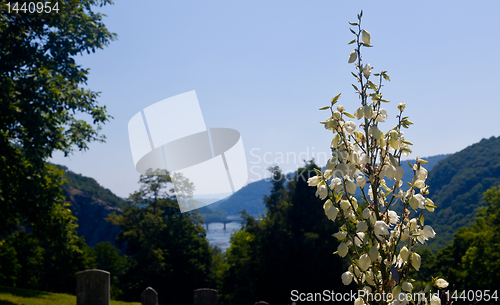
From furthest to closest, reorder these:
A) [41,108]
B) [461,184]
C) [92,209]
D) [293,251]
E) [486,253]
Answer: [92,209], [461,184], [486,253], [293,251], [41,108]

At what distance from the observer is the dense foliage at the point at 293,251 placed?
1781cm

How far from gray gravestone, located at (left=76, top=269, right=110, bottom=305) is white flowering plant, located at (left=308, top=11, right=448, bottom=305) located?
4117 mm

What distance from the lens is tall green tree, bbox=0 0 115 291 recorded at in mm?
9477

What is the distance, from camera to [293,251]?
1858 cm

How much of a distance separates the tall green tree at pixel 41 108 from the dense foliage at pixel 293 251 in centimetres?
1048

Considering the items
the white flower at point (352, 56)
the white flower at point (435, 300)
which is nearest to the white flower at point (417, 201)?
the white flower at point (435, 300)

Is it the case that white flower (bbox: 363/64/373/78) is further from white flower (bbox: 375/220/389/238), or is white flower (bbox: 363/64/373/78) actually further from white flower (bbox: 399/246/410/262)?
white flower (bbox: 399/246/410/262)

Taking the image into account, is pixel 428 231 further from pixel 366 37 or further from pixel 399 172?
pixel 366 37

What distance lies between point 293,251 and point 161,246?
14.7 m

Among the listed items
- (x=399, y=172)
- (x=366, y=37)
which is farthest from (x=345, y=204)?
(x=366, y=37)

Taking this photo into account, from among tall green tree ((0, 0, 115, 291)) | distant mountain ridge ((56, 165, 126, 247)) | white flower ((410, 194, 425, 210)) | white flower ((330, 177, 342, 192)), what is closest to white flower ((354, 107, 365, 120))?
white flower ((330, 177, 342, 192))

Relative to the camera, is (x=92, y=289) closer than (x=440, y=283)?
No

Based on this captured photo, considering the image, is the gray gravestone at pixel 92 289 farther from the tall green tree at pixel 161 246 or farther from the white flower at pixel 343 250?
the tall green tree at pixel 161 246

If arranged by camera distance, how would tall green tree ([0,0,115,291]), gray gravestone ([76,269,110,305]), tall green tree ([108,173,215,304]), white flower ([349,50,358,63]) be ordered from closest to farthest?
white flower ([349,50,358,63]) → gray gravestone ([76,269,110,305]) → tall green tree ([0,0,115,291]) → tall green tree ([108,173,215,304])
